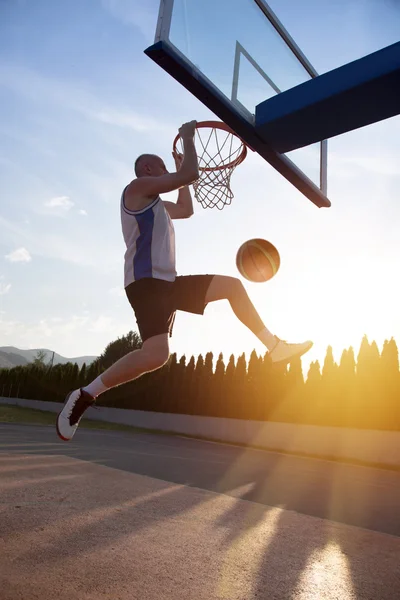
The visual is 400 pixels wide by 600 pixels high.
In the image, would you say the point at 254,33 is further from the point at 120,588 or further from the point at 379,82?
the point at 120,588

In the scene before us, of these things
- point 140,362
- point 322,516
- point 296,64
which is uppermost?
point 296,64

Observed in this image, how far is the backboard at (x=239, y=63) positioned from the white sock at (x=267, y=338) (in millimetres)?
2106

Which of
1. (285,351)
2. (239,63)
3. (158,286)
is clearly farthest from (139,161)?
(239,63)

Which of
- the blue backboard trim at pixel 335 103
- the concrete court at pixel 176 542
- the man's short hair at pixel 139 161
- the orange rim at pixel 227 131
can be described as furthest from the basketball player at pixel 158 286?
the orange rim at pixel 227 131

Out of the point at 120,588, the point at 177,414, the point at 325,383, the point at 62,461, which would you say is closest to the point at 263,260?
the point at 120,588

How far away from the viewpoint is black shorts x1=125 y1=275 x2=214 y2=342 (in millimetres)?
3152

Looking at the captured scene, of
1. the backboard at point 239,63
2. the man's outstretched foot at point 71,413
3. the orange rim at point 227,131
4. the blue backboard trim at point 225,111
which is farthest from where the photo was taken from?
the orange rim at point 227,131

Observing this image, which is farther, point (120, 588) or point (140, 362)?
point (140, 362)

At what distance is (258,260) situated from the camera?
13.5 feet

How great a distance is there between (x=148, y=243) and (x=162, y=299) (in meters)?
0.40

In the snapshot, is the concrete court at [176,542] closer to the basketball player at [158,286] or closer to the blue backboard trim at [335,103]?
the basketball player at [158,286]

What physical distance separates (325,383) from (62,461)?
13.7 m

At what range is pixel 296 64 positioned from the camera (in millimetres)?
4953

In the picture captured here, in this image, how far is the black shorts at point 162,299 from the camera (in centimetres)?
315
